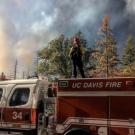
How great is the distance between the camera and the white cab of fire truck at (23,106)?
44.8 ft

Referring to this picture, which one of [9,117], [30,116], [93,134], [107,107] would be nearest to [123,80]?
[107,107]

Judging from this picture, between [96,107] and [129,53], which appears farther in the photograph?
[129,53]

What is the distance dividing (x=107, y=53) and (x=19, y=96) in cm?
3414

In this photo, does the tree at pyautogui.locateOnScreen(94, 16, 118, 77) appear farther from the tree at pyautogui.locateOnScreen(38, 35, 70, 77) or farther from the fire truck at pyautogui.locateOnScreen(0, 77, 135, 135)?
the fire truck at pyautogui.locateOnScreen(0, 77, 135, 135)

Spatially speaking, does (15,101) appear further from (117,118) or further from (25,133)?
(117,118)

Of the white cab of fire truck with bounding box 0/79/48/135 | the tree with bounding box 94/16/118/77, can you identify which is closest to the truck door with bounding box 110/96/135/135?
the white cab of fire truck with bounding box 0/79/48/135

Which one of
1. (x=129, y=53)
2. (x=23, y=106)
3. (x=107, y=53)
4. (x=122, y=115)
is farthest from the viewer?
(x=129, y=53)

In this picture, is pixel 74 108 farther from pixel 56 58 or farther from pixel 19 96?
pixel 56 58

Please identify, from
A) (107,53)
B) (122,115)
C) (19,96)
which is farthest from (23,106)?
(107,53)

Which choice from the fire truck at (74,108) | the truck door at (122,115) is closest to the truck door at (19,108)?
the fire truck at (74,108)

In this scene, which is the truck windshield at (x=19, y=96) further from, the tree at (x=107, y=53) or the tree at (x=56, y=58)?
the tree at (x=56, y=58)

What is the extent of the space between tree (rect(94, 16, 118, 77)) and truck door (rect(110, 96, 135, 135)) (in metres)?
34.9

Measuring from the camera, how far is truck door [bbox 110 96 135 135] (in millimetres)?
11359

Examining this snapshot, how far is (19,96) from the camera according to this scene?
561 inches
